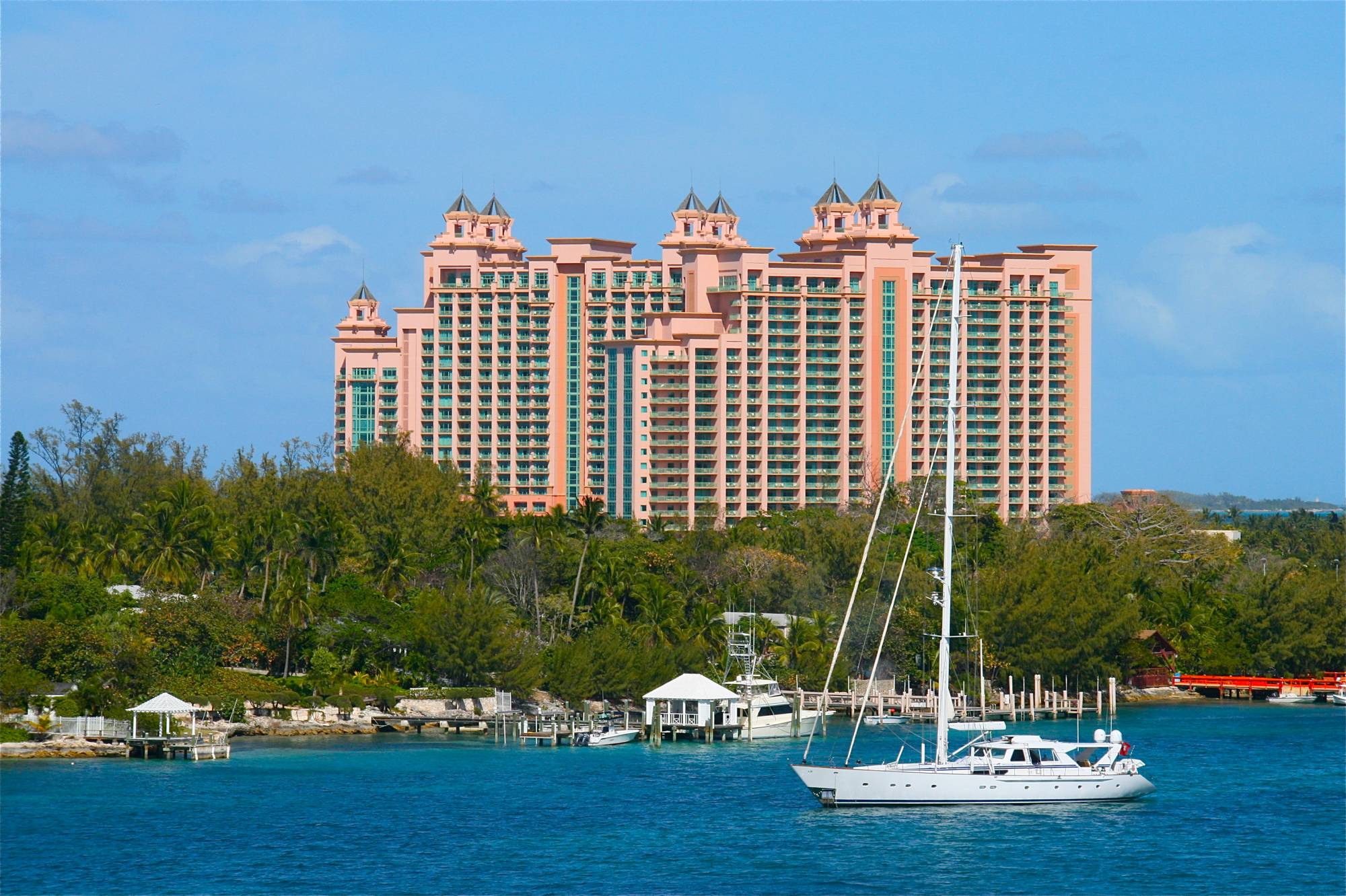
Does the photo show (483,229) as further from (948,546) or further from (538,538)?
(948,546)

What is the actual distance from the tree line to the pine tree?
12 centimetres

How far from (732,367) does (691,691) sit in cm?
7942

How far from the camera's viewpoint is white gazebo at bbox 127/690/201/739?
257ft

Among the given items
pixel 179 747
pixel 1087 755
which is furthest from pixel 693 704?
pixel 1087 755

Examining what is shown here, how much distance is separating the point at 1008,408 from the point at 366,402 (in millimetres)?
63454

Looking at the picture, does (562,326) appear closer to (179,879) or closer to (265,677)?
(265,677)

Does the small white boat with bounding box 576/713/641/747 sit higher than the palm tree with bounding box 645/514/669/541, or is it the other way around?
the palm tree with bounding box 645/514/669/541

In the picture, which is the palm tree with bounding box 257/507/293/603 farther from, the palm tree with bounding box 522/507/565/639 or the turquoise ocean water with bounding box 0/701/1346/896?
the turquoise ocean water with bounding box 0/701/1346/896

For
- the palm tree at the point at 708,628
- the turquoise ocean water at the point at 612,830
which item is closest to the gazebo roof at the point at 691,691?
the turquoise ocean water at the point at 612,830

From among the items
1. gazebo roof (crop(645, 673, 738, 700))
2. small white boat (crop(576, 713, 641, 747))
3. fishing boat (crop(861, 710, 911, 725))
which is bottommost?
small white boat (crop(576, 713, 641, 747))

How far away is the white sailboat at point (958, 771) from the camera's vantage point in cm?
5972

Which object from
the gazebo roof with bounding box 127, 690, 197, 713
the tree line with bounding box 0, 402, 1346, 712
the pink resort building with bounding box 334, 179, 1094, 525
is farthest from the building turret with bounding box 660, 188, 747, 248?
the gazebo roof with bounding box 127, 690, 197, 713

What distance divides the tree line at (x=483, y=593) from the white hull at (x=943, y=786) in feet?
43.0

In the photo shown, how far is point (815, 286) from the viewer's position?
556 ft
